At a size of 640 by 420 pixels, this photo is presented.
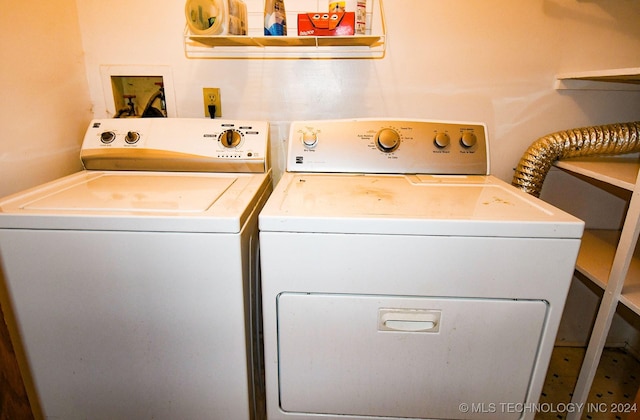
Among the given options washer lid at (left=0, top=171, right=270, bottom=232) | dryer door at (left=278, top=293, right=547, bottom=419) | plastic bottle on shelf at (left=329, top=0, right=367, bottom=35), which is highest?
plastic bottle on shelf at (left=329, top=0, right=367, bottom=35)

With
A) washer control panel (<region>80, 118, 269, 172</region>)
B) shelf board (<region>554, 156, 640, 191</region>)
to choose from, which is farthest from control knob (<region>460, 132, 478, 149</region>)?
washer control panel (<region>80, 118, 269, 172</region>)

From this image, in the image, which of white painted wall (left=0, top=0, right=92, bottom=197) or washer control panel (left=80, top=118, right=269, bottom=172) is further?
washer control panel (left=80, top=118, right=269, bottom=172)

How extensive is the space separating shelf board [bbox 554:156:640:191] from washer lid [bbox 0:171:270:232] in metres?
1.14

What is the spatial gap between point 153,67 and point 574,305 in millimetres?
2317

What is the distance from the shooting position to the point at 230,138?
4.33 ft

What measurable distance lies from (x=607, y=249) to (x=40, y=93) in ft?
7.50

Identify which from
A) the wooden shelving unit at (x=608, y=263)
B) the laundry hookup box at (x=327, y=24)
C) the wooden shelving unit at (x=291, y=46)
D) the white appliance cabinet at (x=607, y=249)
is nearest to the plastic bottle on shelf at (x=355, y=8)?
the laundry hookup box at (x=327, y=24)

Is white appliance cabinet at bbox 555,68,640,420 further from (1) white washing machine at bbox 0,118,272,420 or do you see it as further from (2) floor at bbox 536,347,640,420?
(1) white washing machine at bbox 0,118,272,420

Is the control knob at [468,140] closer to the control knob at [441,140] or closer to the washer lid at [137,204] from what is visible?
the control knob at [441,140]

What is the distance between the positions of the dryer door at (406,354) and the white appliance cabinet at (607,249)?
0.39 meters

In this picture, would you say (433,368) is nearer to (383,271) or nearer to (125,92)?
(383,271)

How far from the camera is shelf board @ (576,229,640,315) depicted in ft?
3.64

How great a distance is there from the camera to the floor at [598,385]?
1.44m

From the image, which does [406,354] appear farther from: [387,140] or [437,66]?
[437,66]
